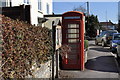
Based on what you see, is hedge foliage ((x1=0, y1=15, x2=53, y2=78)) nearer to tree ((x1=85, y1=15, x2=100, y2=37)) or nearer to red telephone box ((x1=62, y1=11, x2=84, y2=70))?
red telephone box ((x1=62, y1=11, x2=84, y2=70))

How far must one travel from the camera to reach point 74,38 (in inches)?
311

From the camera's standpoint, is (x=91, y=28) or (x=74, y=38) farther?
(x=91, y=28)

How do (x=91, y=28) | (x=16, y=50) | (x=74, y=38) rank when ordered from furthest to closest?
(x=91, y=28)
(x=74, y=38)
(x=16, y=50)

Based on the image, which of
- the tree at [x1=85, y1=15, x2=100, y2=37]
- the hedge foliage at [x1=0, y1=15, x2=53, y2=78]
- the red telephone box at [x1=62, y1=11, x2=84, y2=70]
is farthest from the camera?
the tree at [x1=85, y1=15, x2=100, y2=37]

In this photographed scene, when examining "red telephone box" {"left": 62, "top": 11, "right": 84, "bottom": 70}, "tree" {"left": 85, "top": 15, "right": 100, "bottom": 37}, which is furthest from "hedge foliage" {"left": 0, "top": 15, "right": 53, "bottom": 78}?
"tree" {"left": 85, "top": 15, "right": 100, "bottom": 37}

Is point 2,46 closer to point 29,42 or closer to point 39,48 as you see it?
point 29,42

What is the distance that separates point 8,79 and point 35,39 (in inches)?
71.6

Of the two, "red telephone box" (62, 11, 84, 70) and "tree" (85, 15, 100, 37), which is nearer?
"red telephone box" (62, 11, 84, 70)

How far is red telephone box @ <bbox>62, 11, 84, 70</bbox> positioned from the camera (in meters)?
7.84

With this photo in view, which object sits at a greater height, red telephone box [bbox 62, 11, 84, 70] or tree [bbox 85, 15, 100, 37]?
tree [bbox 85, 15, 100, 37]

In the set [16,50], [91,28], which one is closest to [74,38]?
[16,50]

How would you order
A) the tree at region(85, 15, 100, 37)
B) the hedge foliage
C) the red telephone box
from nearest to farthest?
the hedge foliage, the red telephone box, the tree at region(85, 15, 100, 37)

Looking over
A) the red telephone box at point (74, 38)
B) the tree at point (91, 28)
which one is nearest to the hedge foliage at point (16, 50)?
the red telephone box at point (74, 38)

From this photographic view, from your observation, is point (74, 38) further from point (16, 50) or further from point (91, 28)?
point (91, 28)
